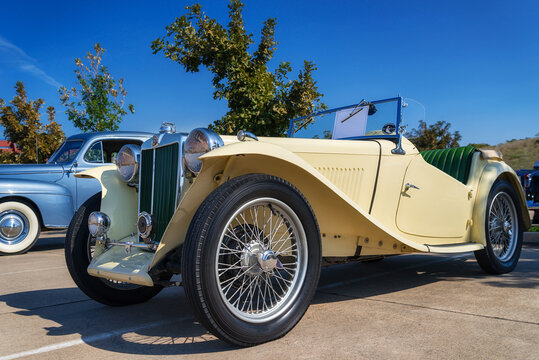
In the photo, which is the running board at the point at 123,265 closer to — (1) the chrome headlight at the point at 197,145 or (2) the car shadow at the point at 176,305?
(2) the car shadow at the point at 176,305

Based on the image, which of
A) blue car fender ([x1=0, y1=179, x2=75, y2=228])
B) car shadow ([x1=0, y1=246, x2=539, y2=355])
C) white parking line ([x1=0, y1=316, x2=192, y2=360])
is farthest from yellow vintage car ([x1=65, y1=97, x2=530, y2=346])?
blue car fender ([x1=0, y1=179, x2=75, y2=228])

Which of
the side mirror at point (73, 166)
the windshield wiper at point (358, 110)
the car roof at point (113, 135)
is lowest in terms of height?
the side mirror at point (73, 166)

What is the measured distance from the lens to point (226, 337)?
2.25 meters

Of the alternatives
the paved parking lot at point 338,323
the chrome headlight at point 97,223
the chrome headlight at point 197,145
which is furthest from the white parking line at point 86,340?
the chrome headlight at point 197,145

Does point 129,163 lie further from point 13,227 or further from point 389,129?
point 13,227

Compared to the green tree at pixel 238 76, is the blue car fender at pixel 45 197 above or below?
below

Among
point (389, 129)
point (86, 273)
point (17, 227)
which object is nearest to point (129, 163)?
point (86, 273)

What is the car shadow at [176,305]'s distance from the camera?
252cm

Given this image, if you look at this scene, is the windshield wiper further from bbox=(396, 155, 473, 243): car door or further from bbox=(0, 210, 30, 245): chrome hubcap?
bbox=(0, 210, 30, 245): chrome hubcap

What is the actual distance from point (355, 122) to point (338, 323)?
6.71ft

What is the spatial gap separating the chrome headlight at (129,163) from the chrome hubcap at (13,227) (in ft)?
15.0

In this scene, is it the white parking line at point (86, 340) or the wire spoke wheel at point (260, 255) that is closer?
the white parking line at point (86, 340)

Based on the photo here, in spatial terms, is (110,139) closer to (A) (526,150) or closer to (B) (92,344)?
(B) (92,344)

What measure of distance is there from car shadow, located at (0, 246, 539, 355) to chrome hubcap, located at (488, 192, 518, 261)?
0.26 meters
